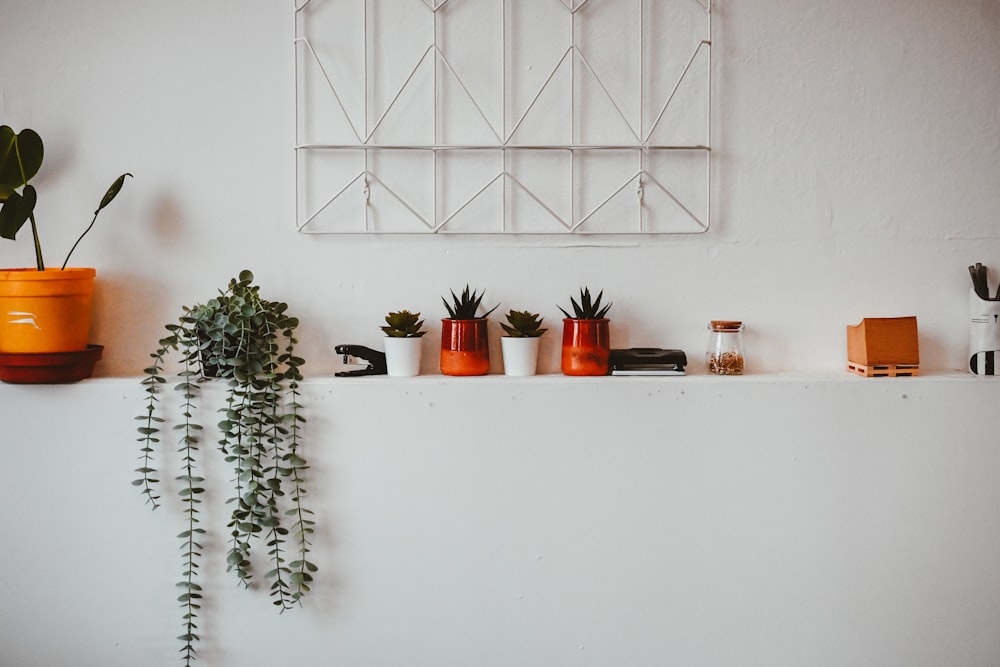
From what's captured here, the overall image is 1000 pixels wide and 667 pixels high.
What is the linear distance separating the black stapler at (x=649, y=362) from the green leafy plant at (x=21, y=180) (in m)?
1.25

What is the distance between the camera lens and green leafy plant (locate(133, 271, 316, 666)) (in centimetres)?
171

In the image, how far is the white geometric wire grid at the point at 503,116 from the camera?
1.86 metres

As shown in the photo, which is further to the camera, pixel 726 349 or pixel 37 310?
pixel 726 349

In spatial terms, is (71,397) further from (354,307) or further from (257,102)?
(257,102)

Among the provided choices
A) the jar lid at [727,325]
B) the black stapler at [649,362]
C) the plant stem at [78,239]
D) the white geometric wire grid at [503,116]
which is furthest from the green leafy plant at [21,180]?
the jar lid at [727,325]

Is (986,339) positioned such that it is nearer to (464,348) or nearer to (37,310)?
(464,348)

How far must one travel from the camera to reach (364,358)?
181 cm

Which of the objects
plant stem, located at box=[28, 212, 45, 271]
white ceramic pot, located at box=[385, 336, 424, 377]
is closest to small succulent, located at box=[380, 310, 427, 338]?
white ceramic pot, located at box=[385, 336, 424, 377]

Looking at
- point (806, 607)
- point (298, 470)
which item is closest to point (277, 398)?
point (298, 470)

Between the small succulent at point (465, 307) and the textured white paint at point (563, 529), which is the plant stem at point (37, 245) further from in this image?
the small succulent at point (465, 307)

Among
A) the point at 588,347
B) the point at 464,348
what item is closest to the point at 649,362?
the point at 588,347

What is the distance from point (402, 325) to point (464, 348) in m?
0.16

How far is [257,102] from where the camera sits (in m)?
1.88

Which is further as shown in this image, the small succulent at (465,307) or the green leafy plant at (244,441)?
the small succulent at (465,307)
